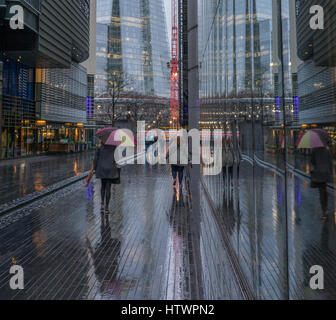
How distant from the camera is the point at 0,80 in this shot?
23.7 metres

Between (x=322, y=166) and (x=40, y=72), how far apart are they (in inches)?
1321

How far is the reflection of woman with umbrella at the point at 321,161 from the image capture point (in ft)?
5.42

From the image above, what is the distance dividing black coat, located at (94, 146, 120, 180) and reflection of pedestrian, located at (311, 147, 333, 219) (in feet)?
20.7

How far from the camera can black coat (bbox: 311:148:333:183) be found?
1.66 metres

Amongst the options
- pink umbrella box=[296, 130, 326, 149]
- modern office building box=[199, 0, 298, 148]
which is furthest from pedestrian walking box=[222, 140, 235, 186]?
pink umbrella box=[296, 130, 326, 149]

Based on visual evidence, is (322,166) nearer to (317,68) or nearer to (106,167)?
(317,68)

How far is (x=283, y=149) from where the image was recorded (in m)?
2.36
